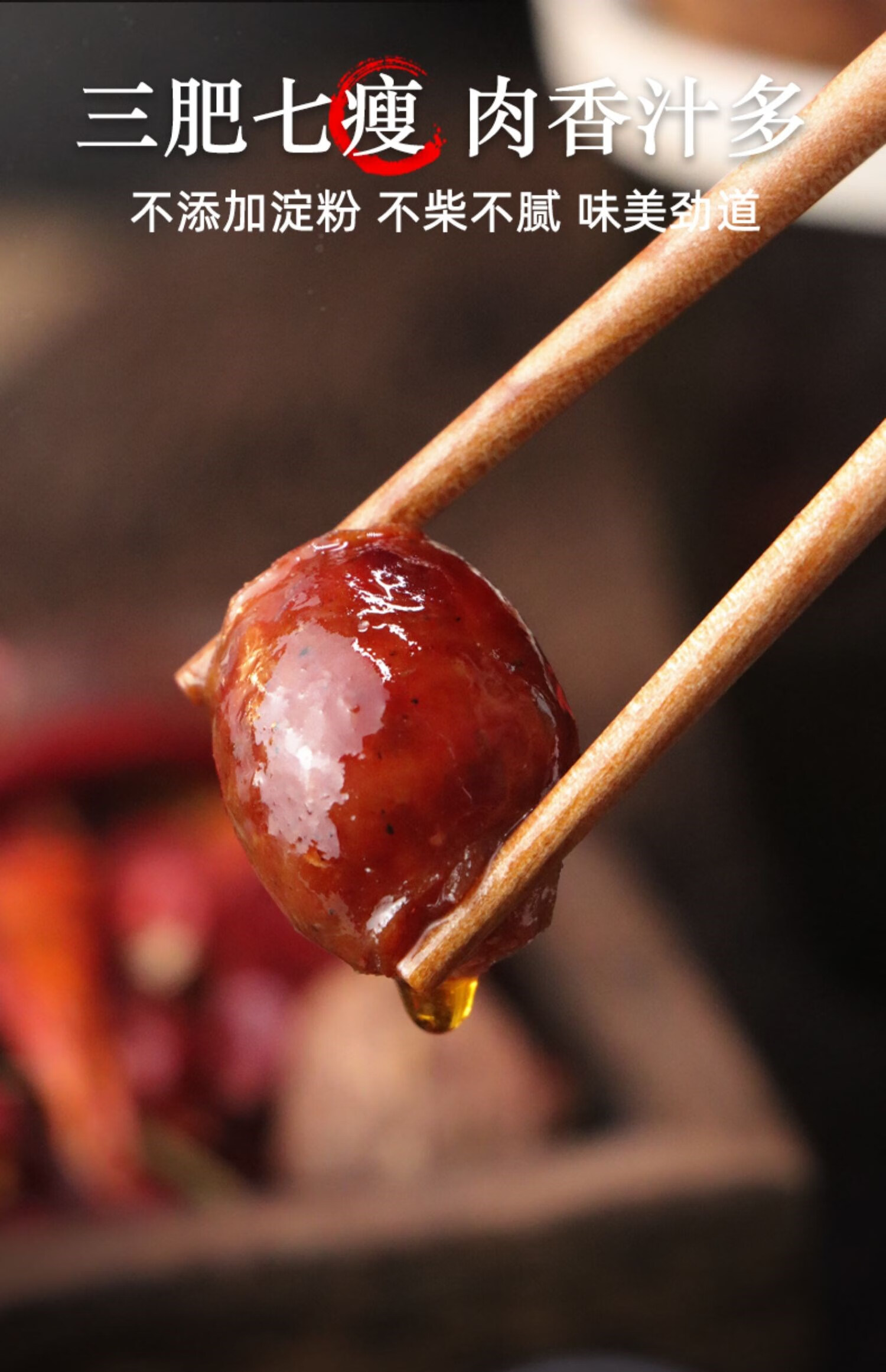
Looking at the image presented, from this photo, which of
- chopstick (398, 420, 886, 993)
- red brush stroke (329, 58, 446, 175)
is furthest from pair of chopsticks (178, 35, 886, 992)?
red brush stroke (329, 58, 446, 175)

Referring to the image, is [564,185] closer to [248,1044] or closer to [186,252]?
[186,252]

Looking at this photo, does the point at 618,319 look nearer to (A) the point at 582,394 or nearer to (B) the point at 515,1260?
(A) the point at 582,394

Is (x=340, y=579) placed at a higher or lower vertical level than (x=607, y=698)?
higher

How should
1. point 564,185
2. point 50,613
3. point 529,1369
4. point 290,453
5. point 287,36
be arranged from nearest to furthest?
point 529,1369, point 287,36, point 564,185, point 50,613, point 290,453

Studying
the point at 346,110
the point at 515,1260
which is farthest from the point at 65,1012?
the point at 346,110

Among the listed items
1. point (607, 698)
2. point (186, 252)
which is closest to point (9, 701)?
point (186, 252)

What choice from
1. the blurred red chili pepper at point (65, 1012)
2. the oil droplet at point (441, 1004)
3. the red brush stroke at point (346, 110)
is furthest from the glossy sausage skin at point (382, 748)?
the blurred red chili pepper at point (65, 1012)

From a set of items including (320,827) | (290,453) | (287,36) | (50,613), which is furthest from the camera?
(290,453)
